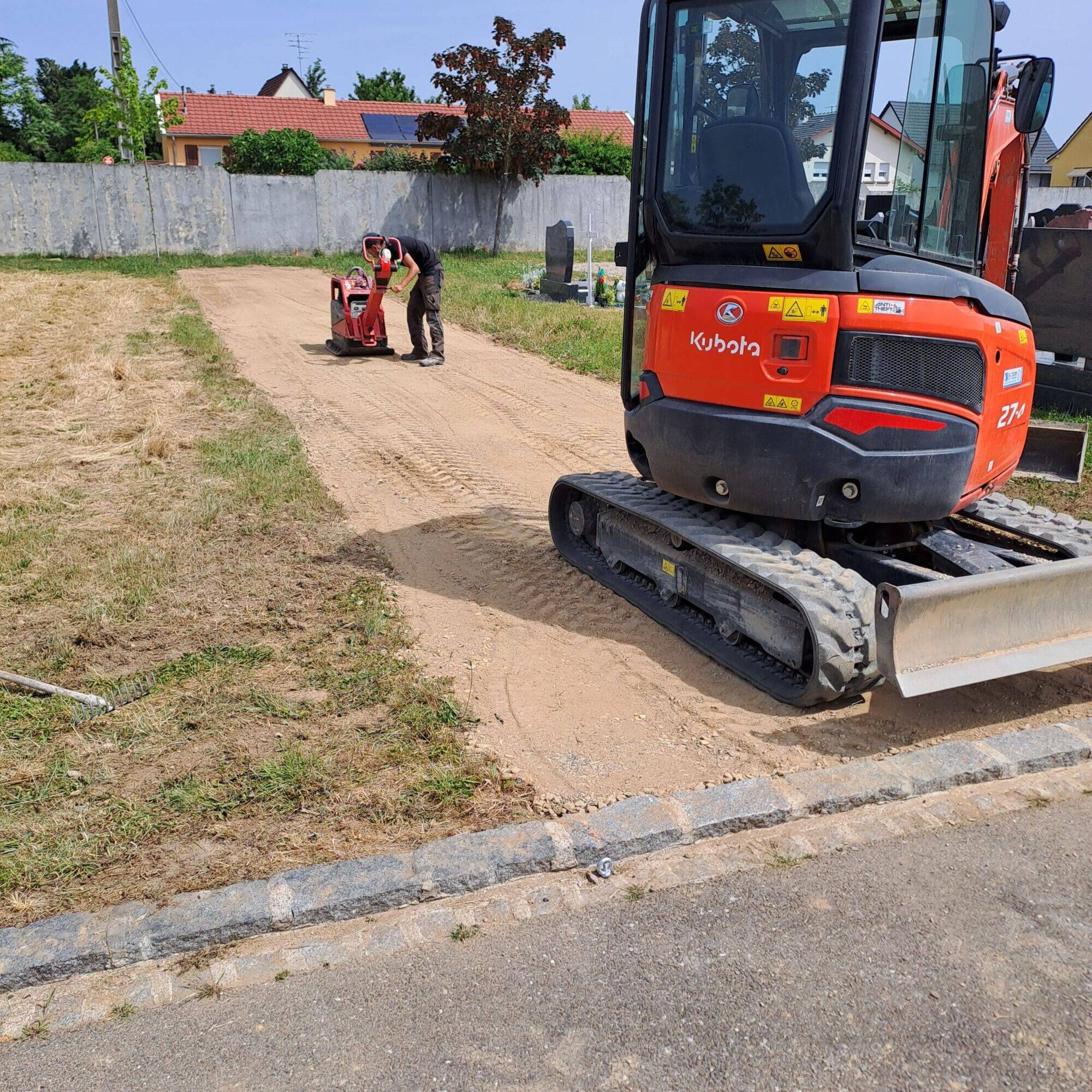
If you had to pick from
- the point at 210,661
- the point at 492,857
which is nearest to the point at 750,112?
the point at 492,857

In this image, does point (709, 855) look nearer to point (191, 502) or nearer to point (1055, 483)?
point (191, 502)

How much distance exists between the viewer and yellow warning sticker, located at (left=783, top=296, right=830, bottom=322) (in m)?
4.14

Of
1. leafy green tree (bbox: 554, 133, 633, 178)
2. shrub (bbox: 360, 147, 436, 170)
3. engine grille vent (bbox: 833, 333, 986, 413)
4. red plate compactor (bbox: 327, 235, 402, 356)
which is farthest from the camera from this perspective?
leafy green tree (bbox: 554, 133, 633, 178)

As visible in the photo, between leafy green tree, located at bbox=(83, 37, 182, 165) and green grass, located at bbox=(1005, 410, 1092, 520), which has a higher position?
leafy green tree, located at bbox=(83, 37, 182, 165)

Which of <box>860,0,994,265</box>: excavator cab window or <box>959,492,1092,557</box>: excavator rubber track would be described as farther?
<box>959,492,1092,557</box>: excavator rubber track

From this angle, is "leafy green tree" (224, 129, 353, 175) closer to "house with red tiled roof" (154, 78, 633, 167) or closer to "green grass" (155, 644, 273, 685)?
"house with red tiled roof" (154, 78, 633, 167)

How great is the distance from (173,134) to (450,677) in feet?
171

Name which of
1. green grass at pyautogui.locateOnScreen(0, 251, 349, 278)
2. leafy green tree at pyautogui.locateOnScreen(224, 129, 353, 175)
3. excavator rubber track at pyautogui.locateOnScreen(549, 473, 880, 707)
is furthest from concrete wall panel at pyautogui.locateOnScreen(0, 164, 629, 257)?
excavator rubber track at pyautogui.locateOnScreen(549, 473, 880, 707)

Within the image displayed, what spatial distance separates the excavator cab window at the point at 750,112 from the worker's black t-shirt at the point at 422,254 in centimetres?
805

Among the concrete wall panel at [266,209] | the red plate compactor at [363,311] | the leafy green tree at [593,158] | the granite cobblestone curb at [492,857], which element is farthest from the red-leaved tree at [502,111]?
the granite cobblestone curb at [492,857]

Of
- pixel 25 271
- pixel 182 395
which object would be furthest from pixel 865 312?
pixel 25 271

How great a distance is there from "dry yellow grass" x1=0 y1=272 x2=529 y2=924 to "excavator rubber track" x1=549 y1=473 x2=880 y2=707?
49.2 inches

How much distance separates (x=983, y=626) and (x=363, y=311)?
32.1 feet

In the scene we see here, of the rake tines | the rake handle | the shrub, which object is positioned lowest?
the rake tines
